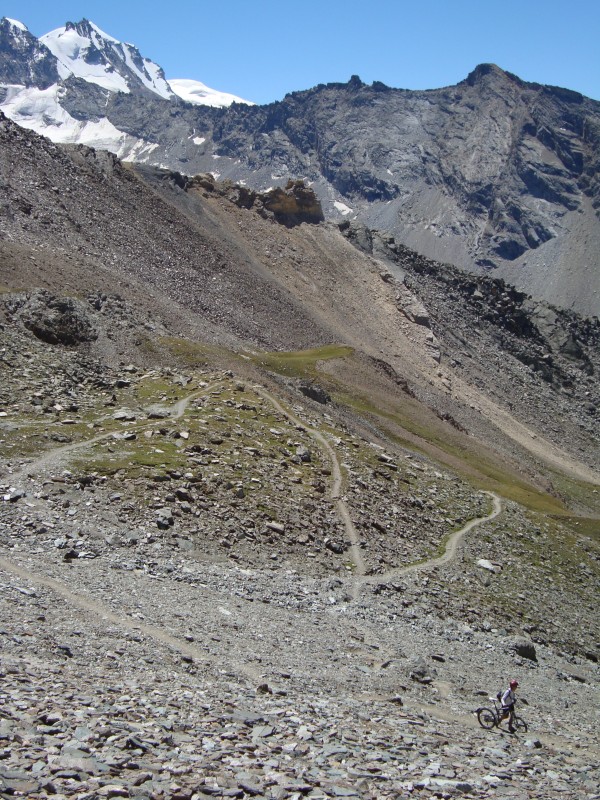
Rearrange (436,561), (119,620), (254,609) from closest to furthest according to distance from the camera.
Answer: (119,620)
(254,609)
(436,561)

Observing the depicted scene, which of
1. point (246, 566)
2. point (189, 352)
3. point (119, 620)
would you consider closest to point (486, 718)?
point (119, 620)

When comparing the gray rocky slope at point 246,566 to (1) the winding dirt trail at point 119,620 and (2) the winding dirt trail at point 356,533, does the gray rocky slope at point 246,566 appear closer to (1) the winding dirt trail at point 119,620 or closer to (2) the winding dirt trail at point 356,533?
(1) the winding dirt trail at point 119,620

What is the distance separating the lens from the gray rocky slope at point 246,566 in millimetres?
21594

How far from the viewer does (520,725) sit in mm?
33312

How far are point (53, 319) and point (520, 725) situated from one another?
193ft

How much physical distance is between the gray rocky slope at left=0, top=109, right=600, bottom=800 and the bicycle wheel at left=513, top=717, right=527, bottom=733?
76 cm

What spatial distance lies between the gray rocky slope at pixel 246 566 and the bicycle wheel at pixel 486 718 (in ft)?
2.16

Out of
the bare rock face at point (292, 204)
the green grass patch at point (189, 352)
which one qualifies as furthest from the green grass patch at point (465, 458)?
the bare rock face at point (292, 204)

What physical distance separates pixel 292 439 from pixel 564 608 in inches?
913

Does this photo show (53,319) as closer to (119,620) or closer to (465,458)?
(119,620)

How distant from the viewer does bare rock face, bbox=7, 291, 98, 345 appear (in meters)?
76.9

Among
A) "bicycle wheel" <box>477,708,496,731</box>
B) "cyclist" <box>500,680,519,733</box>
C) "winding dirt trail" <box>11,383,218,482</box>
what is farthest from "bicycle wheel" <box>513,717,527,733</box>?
"winding dirt trail" <box>11,383,218,482</box>

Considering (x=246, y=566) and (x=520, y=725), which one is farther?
(x=246, y=566)

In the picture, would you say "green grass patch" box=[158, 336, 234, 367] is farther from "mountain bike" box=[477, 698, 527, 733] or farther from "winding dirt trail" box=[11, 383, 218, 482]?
"mountain bike" box=[477, 698, 527, 733]
